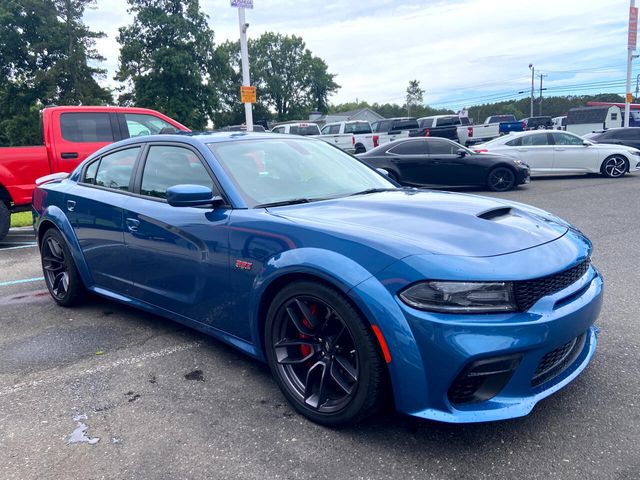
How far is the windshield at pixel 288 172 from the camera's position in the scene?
3.39 meters

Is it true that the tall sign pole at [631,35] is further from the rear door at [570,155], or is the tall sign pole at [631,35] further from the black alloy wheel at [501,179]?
the black alloy wheel at [501,179]

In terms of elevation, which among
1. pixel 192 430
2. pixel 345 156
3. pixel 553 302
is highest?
pixel 345 156

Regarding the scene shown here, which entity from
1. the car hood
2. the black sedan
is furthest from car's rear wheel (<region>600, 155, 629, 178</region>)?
the car hood

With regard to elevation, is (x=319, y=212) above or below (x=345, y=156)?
below

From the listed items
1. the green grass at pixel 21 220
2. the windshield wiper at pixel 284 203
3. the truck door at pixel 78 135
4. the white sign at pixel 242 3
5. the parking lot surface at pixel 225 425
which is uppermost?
the white sign at pixel 242 3

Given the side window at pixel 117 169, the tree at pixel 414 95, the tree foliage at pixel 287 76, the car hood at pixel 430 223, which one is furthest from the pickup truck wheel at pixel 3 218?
the tree at pixel 414 95

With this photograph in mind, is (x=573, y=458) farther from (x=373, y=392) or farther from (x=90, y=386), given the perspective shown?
(x=90, y=386)

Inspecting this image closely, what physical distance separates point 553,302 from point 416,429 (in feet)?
3.04

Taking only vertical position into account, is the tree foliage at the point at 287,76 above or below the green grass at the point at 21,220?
above

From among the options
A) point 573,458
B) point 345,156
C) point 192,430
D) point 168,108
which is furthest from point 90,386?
point 168,108

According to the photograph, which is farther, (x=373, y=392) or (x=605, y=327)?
(x=605, y=327)

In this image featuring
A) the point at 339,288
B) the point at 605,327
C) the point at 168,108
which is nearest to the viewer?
the point at 339,288

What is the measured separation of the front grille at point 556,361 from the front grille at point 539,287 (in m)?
0.26

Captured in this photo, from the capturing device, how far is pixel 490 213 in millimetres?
A: 3014
